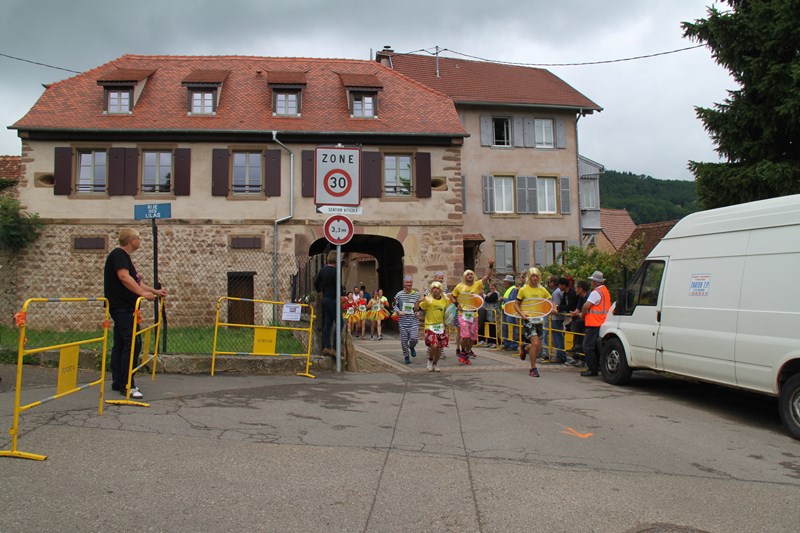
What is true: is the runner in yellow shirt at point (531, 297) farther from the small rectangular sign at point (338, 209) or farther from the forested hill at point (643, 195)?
the forested hill at point (643, 195)

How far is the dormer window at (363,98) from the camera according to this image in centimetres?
2506

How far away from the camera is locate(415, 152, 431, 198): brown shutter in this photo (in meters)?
24.2

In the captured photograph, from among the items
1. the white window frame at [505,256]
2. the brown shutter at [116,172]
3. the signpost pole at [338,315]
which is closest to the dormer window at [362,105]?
the brown shutter at [116,172]

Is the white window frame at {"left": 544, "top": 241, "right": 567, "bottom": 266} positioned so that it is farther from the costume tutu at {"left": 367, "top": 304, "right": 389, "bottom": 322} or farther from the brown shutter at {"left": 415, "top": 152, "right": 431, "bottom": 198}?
the costume tutu at {"left": 367, "top": 304, "right": 389, "bottom": 322}

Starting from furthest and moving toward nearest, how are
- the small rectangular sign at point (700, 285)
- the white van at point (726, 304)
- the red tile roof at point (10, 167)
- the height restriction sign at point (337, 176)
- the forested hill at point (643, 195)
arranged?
the forested hill at point (643, 195), the red tile roof at point (10, 167), the height restriction sign at point (337, 176), the small rectangular sign at point (700, 285), the white van at point (726, 304)

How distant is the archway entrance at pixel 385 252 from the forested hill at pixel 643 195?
134 feet

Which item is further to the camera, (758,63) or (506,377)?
(758,63)

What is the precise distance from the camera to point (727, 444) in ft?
21.2

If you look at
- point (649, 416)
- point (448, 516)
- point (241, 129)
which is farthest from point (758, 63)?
point (241, 129)

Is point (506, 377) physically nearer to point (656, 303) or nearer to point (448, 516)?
point (656, 303)

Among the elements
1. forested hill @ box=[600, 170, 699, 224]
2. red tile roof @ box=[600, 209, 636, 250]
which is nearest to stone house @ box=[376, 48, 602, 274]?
red tile roof @ box=[600, 209, 636, 250]

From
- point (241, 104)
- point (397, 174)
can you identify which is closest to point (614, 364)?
point (397, 174)

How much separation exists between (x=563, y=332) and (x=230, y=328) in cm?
648

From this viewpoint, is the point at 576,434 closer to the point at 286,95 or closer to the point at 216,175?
the point at 216,175
